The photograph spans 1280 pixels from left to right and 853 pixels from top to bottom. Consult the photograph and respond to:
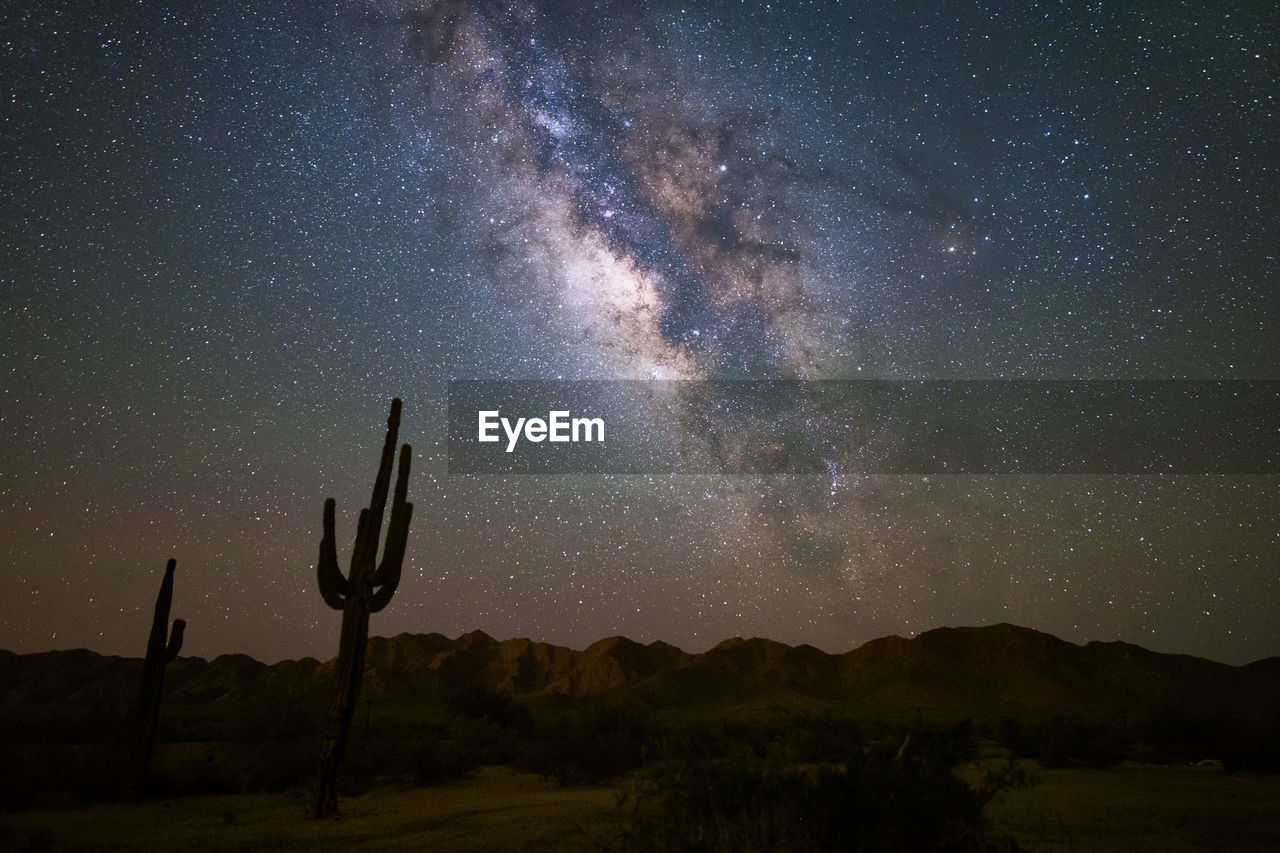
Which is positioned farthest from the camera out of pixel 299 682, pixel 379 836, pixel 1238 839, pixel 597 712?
pixel 299 682

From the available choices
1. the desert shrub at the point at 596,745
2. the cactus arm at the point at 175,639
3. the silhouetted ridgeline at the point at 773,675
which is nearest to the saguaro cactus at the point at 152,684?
the cactus arm at the point at 175,639

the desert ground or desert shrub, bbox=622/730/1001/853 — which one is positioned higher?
desert shrub, bbox=622/730/1001/853

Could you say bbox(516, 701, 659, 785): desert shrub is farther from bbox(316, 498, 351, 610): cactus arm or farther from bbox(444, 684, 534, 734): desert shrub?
bbox(316, 498, 351, 610): cactus arm

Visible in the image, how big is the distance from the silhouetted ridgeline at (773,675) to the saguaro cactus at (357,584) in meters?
39.4

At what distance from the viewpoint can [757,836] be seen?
7.62 m

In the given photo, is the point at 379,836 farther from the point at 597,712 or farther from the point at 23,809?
the point at 597,712

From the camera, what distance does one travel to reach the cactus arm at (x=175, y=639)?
15992 millimetres

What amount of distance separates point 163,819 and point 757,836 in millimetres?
11125

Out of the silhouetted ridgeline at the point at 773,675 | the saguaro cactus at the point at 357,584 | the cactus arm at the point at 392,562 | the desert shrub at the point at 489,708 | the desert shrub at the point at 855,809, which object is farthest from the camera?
the silhouetted ridgeline at the point at 773,675

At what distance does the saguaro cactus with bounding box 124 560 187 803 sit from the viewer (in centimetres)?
1480

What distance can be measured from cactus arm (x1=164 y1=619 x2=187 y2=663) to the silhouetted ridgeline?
3820 cm

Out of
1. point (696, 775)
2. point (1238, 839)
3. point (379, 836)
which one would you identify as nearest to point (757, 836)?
point (696, 775)

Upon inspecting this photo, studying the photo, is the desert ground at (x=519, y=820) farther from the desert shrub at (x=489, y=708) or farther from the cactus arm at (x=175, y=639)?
the desert shrub at (x=489, y=708)

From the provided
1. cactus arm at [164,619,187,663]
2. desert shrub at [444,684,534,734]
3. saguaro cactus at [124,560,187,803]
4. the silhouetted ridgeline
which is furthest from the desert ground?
the silhouetted ridgeline
